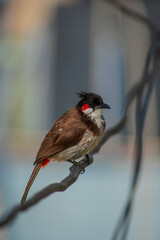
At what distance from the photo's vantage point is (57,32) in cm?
627

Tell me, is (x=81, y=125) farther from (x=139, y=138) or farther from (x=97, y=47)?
(x=97, y=47)

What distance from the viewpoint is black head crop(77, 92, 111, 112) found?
196 cm

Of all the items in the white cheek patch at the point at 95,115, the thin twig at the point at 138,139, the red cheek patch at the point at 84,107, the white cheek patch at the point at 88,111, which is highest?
the red cheek patch at the point at 84,107

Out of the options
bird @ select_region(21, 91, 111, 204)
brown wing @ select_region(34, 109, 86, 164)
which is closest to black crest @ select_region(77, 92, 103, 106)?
bird @ select_region(21, 91, 111, 204)

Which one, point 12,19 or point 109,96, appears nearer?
point 109,96

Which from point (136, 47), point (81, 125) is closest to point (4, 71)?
point (136, 47)

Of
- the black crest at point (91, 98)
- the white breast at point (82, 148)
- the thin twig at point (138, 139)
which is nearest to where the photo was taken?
the thin twig at point (138, 139)

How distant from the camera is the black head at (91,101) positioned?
196cm

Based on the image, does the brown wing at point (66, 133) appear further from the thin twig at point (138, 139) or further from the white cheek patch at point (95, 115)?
the thin twig at point (138, 139)

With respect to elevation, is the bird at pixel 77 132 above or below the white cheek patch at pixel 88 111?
below

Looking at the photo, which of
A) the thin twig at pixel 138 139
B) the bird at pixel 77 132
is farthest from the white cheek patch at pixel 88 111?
the thin twig at pixel 138 139

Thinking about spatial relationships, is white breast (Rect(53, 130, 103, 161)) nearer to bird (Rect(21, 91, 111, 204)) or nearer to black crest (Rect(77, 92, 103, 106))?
bird (Rect(21, 91, 111, 204))

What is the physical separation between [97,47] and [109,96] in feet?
2.87

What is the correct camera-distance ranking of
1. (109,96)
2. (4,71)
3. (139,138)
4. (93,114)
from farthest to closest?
(4,71) → (109,96) → (93,114) → (139,138)
